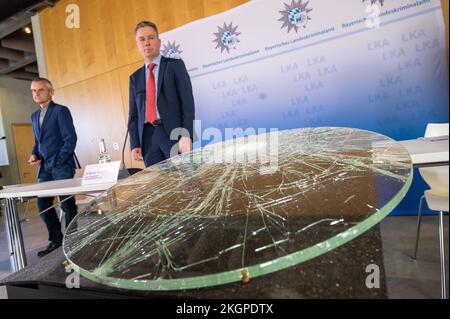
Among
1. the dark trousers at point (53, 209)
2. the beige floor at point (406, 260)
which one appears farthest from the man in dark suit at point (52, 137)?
the beige floor at point (406, 260)

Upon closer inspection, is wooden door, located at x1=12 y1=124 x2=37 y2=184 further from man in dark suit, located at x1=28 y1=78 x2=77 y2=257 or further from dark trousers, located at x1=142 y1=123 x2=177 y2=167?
dark trousers, located at x1=142 y1=123 x2=177 y2=167

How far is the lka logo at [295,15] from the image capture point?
2721mm

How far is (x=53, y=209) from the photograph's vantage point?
98.0 inches

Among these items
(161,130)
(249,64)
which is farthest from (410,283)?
(249,64)

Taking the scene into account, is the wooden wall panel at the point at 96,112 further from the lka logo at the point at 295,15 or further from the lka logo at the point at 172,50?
the lka logo at the point at 295,15

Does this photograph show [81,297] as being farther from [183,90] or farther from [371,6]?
[371,6]

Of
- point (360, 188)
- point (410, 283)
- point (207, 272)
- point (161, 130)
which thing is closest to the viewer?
point (207, 272)

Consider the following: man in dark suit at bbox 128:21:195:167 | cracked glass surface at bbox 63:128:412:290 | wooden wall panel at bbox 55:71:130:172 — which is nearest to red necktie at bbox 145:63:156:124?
man in dark suit at bbox 128:21:195:167

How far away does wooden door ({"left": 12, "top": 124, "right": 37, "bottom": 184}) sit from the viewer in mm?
7582

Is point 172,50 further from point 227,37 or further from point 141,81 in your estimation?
point 141,81

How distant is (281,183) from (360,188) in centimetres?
16

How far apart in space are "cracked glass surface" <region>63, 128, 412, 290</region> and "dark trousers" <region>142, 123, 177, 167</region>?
0.69m

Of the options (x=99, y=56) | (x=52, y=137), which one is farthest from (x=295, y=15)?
(x=99, y=56)

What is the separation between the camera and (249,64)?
306 centimetres
